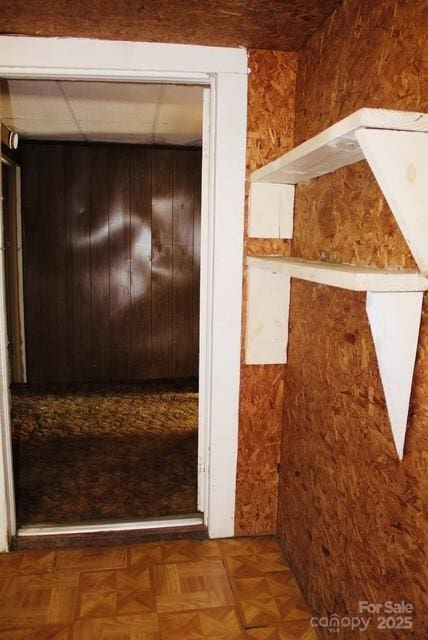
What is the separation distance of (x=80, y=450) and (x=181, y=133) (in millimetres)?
2496

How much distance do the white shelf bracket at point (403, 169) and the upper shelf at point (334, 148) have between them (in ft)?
0.05

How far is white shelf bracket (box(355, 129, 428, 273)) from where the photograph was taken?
100 centimetres

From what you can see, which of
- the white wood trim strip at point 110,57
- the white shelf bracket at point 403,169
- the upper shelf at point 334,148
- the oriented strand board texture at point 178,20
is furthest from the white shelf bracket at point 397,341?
the white wood trim strip at point 110,57

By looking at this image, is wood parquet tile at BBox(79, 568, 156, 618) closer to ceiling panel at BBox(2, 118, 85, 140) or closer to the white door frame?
the white door frame

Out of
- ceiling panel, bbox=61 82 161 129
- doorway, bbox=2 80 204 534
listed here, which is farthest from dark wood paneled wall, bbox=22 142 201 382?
ceiling panel, bbox=61 82 161 129

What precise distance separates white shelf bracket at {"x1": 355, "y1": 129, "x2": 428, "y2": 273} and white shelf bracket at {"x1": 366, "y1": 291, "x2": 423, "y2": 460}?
0.16 meters

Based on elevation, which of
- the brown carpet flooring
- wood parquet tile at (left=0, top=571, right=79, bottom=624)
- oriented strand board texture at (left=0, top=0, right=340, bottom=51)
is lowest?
wood parquet tile at (left=0, top=571, right=79, bottom=624)

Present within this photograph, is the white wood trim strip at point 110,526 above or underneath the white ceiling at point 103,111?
underneath

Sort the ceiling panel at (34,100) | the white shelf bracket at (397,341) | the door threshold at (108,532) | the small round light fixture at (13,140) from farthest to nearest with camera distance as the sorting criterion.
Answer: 1. the small round light fixture at (13,140)
2. the ceiling panel at (34,100)
3. the door threshold at (108,532)
4. the white shelf bracket at (397,341)

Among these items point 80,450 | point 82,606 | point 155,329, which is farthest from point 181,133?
point 82,606

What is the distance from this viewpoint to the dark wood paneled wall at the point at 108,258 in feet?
14.2

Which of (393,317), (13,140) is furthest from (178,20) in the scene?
(13,140)

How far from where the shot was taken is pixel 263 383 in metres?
2.21

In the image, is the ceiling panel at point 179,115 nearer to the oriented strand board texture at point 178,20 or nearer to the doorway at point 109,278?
the doorway at point 109,278
